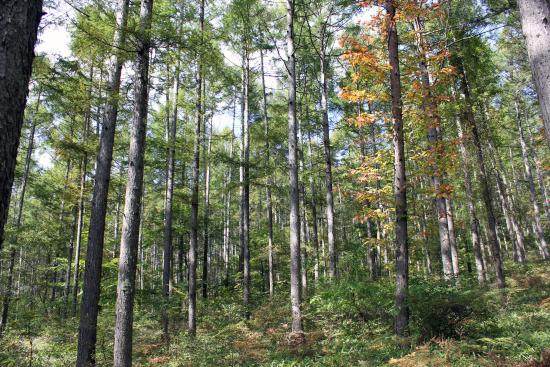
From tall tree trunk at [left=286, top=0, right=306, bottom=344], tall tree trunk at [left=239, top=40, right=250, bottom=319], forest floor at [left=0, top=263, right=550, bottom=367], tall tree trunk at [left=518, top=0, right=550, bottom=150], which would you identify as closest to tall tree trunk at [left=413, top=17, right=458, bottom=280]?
forest floor at [left=0, top=263, right=550, bottom=367]

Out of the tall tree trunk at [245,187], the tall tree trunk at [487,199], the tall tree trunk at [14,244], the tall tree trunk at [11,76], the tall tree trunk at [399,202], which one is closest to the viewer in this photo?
the tall tree trunk at [11,76]

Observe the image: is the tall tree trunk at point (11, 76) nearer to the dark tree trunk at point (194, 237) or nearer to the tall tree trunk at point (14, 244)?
the dark tree trunk at point (194, 237)

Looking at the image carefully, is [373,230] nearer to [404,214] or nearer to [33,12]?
[404,214]

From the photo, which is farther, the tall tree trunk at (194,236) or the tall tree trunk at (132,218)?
the tall tree trunk at (194,236)

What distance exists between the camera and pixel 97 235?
8.88 metres

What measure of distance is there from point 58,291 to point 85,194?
80.0 ft

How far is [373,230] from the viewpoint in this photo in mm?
27016

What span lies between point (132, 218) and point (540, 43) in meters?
6.76

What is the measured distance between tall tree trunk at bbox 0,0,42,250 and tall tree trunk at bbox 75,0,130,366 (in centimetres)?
542

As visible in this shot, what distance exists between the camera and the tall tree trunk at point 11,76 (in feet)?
6.72

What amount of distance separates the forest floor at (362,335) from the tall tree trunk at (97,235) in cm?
45

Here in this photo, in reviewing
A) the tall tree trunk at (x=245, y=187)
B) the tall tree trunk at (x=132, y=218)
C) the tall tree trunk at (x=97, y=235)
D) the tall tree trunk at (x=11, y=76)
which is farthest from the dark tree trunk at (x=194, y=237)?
the tall tree trunk at (x=11, y=76)

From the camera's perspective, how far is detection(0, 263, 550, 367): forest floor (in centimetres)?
620

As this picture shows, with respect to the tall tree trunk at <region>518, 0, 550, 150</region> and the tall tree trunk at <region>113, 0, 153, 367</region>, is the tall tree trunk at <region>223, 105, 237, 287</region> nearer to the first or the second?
the tall tree trunk at <region>113, 0, 153, 367</region>
